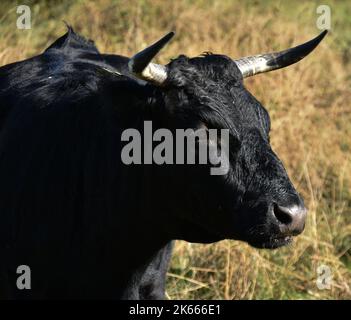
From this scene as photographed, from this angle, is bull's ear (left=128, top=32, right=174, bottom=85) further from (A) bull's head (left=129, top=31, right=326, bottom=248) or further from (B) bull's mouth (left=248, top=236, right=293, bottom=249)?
(B) bull's mouth (left=248, top=236, right=293, bottom=249)

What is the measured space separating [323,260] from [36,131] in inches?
110

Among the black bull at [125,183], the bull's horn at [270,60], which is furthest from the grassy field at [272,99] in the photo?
the bull's horn at [270,60]

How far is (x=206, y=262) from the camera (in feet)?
26.8

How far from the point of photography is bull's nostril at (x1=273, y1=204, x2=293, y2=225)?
5332 millimetres

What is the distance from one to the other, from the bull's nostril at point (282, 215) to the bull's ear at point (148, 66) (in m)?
0.88

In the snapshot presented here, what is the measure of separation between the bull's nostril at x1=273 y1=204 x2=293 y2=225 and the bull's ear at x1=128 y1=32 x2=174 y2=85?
2.88 ft

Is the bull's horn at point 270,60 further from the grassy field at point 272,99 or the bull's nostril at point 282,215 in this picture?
the grassy field at point 272,99

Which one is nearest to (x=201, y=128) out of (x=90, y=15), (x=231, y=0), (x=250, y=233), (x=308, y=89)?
(x=250, y=233)

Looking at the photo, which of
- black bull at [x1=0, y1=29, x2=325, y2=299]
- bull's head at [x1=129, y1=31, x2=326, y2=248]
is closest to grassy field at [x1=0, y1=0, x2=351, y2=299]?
black bull at [x1=0, y1=29, x2=325, y2=299]

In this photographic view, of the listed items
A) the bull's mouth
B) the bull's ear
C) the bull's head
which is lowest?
the bull's mouth

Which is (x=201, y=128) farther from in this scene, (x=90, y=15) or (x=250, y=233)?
(x=90, y=15)

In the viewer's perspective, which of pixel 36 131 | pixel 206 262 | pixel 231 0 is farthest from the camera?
pixel 231 0

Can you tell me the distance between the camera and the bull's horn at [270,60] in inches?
241

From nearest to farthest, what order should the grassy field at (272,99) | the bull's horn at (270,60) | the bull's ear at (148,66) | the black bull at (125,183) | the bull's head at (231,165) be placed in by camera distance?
the bull's ear at (148,66) → the bull's head at (231,165) → the black bull at (125,183) → the bull's horn at (270,60) → the grassy field at (272,99)
